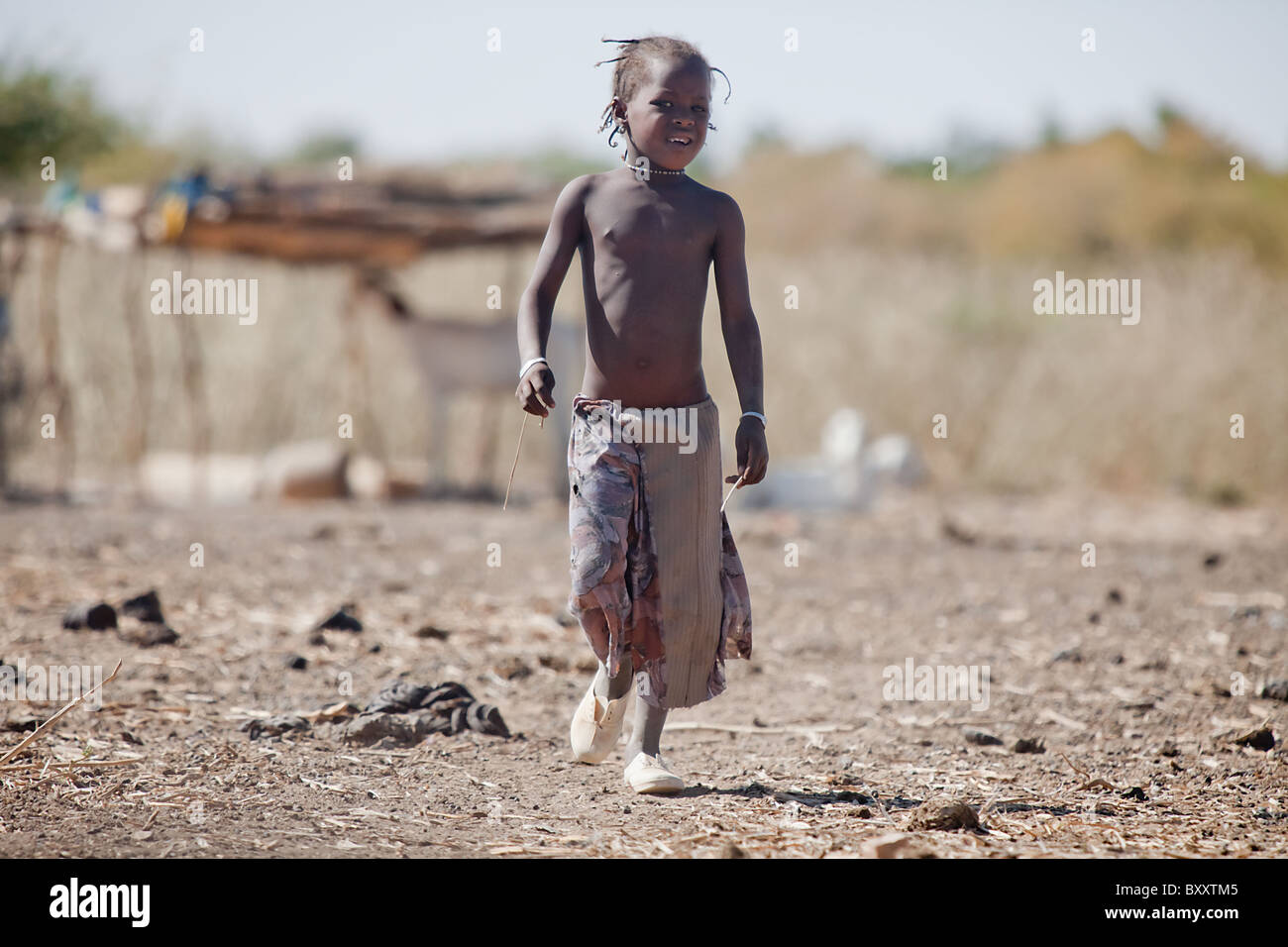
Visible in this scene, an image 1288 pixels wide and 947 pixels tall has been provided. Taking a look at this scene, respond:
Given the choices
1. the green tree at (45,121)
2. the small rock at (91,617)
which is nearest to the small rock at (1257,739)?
the small rock at (91,617)

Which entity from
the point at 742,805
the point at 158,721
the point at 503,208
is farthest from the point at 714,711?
the point at 503,208

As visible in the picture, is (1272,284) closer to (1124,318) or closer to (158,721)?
(1124,318)

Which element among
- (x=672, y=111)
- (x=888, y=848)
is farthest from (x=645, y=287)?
(x=888, y=848)

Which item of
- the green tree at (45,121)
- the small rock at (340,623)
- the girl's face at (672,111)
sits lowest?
the small rock at (340,623)

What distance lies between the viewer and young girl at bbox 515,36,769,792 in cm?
301

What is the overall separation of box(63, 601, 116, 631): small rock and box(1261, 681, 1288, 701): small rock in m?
3.92

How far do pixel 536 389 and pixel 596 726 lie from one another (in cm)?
89

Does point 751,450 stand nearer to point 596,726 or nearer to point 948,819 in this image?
point 596,726

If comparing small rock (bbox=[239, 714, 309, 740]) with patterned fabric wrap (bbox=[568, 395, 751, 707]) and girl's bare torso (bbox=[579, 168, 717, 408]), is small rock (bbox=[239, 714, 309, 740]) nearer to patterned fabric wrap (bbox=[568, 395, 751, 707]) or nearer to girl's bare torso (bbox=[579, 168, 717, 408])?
patterned fabric wrap (bbox=[568, 395, 751, 707])

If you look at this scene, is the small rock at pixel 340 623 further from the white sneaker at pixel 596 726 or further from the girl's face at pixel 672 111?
the girl's face at pixel 672 111

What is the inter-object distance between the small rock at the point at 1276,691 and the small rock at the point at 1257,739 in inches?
23.1

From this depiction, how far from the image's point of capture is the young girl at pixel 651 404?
301 centimetres

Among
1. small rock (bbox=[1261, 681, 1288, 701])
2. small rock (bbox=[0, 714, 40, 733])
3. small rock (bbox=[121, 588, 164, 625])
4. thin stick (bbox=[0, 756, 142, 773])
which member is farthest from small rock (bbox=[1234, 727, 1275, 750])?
small rock (bbox=[121, 588, 164, 625])
